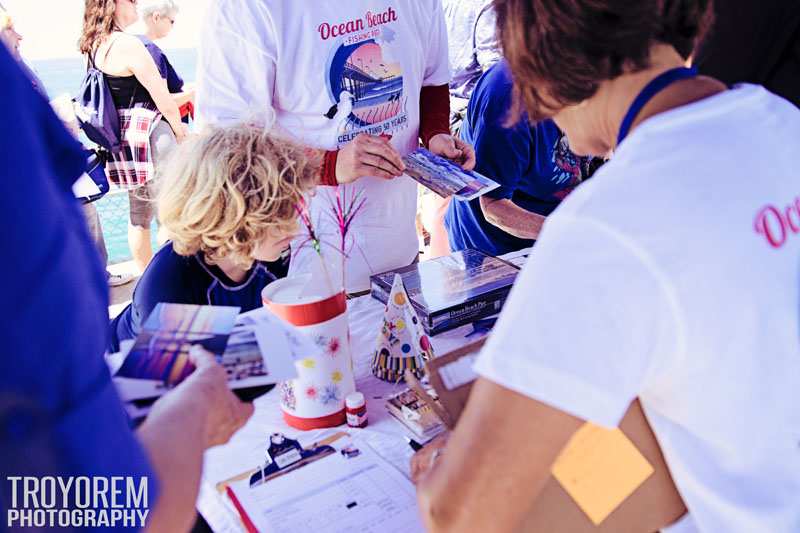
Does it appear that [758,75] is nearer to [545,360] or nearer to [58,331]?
[545,360]

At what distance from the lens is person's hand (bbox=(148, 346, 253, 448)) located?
750 millimetres

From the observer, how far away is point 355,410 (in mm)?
1238

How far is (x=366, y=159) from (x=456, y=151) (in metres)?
0.36

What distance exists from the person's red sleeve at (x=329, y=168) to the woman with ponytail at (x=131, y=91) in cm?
178

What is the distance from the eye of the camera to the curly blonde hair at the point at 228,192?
5.03 ft

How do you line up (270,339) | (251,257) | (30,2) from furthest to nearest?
(30,2)
(251,257)
(270,339)

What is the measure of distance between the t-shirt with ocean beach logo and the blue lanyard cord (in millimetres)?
1107

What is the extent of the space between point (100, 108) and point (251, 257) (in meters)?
2.30

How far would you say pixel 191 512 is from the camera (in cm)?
69

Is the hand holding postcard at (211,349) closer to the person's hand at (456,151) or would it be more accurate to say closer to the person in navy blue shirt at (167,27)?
the person's hand at (456,151)

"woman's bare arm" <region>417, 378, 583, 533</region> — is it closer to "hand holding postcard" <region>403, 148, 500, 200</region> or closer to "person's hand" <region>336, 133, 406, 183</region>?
"hand holding postcard" <region>403, 148, 500, 200</region>

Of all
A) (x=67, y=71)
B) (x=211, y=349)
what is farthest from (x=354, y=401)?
(x=67, y=71)

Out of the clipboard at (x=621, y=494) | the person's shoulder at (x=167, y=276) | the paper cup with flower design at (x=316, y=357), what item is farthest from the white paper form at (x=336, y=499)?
the person's shoulder at (x=167, y=276)

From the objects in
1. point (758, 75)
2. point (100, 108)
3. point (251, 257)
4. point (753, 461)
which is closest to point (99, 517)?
point (753, 461)
